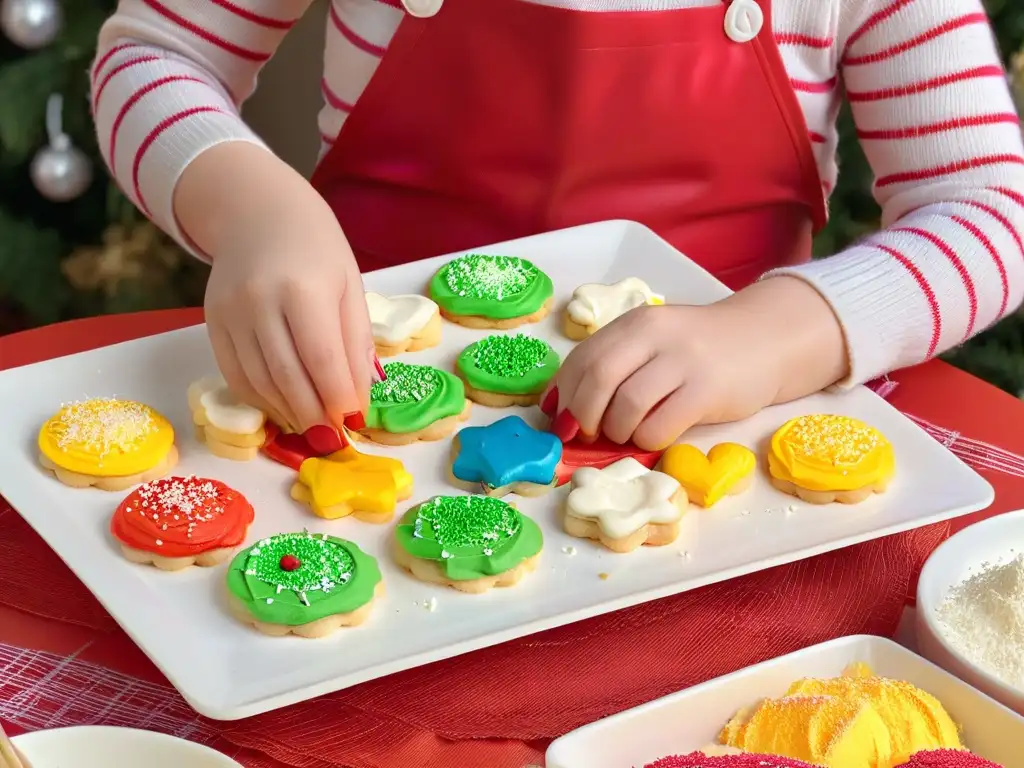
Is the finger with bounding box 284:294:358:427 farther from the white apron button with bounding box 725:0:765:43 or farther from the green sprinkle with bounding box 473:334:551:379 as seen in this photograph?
the white apron button with bounding box 725:0:765:43

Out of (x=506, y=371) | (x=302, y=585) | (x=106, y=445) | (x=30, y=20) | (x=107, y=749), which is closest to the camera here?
(x=107, y=749)

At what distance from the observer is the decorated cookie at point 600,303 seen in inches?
36.7

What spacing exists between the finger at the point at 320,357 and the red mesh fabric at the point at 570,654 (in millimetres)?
188

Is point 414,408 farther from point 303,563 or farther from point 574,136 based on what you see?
point 574,136

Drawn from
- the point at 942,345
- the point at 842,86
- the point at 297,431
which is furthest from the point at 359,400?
the point at 842,86

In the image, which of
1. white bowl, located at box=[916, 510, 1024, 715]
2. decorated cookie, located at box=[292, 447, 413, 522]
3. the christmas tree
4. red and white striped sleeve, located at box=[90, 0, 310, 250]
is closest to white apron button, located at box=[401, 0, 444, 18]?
red and white striped sleeve, located at box=[90, 0, 310, 250]

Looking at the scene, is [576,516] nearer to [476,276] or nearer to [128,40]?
[476,276]

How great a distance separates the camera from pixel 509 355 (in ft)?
2.89

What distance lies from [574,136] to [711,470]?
15.9 inches

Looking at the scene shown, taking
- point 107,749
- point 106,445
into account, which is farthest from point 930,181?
point 107,749

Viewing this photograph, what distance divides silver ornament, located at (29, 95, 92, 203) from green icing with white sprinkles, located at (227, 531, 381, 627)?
1.19 metres

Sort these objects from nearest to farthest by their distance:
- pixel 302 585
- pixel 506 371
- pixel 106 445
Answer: pixel 302 585
pixel 106 445
pixel 506 371

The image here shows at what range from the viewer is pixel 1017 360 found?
1.70 metres

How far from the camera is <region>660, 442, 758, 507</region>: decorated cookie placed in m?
0.76
